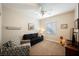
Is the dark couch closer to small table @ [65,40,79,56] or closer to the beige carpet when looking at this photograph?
the beige carpet

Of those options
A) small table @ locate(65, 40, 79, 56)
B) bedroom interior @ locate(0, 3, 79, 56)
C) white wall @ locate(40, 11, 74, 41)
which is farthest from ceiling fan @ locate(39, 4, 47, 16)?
small table @ locate(65, 40, 79, 56)

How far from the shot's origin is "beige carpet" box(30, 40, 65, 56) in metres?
2.33

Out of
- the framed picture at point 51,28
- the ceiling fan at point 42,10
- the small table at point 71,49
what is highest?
the ceiling fan at point 42,10

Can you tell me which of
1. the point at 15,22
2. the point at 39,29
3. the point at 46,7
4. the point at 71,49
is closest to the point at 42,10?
the point at 46,7

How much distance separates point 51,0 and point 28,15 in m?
0.65

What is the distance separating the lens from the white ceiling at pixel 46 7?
2.34m

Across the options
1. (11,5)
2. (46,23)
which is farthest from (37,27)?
(11,5)

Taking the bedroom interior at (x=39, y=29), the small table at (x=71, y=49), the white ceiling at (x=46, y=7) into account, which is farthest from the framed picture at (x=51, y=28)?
the small table at (x=71, y=49)

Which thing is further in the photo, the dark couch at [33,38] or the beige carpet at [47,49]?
the dark couch at [33,38]

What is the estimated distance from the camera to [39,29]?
2494 millimetres

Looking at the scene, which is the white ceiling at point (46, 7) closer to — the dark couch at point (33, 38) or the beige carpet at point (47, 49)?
the dark couch at point (33, 38)

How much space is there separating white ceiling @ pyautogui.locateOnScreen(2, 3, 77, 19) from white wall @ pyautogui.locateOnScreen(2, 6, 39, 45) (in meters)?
0.09

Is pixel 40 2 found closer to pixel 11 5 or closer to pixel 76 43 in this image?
pixel 11 5

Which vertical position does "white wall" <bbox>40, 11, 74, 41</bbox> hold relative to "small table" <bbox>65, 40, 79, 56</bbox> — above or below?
above
